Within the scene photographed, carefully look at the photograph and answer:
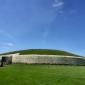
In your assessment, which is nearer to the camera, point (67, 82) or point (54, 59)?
point (67, 82)

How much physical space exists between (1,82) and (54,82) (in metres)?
4.67

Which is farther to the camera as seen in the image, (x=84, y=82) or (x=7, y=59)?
(x=7, y=59)

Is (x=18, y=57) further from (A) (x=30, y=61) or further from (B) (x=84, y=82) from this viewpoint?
(B) (x=84, y=82)

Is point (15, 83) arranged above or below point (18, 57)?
below

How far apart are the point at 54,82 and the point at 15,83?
3.42 meters

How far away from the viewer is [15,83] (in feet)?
59.5

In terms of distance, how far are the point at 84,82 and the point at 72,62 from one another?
19953 millimetres

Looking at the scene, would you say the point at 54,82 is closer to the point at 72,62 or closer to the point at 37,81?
the point at 37,81

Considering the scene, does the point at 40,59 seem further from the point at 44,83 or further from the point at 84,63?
the point at 44,83

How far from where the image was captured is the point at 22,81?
18.9 meters

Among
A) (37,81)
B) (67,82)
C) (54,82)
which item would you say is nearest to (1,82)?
(37,81)

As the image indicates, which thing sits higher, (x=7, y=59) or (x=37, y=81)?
(x=7, y=59)

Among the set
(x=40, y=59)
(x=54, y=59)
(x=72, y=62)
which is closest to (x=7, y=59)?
(x=40, y=59)

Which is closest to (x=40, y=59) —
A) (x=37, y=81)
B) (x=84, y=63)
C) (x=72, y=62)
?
(x=72, y=62)
